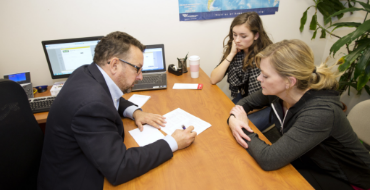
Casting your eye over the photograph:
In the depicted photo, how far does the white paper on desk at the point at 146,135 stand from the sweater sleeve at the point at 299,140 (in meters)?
0.51

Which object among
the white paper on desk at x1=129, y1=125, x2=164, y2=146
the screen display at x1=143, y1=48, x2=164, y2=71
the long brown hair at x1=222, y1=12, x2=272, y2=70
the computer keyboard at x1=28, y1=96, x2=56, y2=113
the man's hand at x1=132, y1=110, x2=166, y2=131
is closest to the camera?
the white paper on desk at x1=129, y1=125, x2=164, y2=146

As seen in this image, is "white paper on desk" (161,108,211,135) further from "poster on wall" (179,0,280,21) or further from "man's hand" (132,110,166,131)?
"poster on wall" (179,0,280,21)

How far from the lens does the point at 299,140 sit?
2.62 ft

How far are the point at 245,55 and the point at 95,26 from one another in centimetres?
150

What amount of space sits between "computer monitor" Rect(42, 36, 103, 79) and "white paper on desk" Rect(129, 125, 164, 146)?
3.35 ft

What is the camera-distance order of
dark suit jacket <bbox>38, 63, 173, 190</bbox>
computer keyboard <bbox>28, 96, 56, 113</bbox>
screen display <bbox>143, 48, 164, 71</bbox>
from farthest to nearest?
screen display <bbox>143, 48, 164, 71</bbox> < computer keyboard <bbox>28, 96, 56, 113</bbox> < dark suit jacket <bbox>38, 63, 173, 190</bbox>

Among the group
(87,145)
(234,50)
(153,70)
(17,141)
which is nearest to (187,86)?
(153,70)

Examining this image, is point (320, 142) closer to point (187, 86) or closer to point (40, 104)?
point (187, 86)

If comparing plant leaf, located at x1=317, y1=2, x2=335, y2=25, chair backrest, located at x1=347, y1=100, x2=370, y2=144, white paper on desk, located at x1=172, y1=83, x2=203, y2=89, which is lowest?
chair backrest, located at x1=347, y1=100, x2=370, y2=144

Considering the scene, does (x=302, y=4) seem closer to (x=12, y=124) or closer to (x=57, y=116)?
(x=57, y=116)

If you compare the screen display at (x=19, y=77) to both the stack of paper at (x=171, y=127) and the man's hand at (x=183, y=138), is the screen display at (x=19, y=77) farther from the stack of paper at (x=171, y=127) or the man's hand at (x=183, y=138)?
the man's hand at (x=183, y=138)

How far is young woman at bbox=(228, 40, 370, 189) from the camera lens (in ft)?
2.64

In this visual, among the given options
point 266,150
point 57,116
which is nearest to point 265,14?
point 266,150

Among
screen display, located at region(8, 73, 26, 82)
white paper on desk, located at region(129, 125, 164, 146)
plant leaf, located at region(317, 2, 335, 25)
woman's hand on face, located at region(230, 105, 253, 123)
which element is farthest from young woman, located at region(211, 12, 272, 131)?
screen display, located at region(8, 73, 26, 82)
